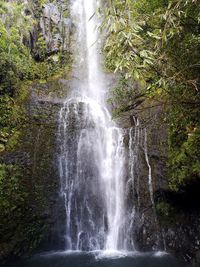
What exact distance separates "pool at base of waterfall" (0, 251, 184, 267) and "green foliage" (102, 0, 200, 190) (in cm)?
198

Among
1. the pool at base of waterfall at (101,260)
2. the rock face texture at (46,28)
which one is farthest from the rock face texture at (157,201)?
the rock face texture at (46,28)

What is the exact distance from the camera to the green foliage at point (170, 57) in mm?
3670

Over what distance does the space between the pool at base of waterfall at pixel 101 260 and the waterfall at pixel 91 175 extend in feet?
1.95

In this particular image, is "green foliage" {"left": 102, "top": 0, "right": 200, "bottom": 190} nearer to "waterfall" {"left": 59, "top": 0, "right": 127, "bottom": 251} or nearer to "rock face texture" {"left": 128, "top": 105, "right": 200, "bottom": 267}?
"rock face texture" {"left": 128, "top": 105, "right": 200, "bottom": 267}

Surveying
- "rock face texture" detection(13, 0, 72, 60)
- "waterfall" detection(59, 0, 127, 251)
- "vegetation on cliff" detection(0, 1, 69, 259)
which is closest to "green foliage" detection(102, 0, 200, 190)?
"waterfall" detection(59, 0, 127, 251)

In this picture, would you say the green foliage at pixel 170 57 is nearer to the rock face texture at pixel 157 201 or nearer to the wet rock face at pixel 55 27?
the rock face texture at pixel 157 201

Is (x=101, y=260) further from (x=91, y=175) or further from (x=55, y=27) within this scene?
(x=55, y=27)

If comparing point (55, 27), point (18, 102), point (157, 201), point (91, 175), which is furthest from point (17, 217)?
point (55, 27)

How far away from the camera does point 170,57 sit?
5.16 metres

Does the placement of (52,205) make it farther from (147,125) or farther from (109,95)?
(109,95)

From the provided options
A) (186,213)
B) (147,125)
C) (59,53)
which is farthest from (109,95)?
(186,213)

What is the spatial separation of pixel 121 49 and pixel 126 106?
7675 millimetres

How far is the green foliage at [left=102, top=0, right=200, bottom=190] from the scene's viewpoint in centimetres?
367

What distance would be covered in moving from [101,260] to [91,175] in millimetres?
2936
